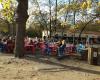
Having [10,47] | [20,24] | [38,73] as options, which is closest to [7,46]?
[10,47]

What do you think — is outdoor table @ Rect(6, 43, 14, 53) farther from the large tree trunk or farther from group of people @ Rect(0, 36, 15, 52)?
the large tree trunk

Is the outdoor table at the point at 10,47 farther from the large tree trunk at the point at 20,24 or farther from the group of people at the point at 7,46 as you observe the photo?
the large tree trunk at the point at 20,24

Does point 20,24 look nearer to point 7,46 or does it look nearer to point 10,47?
point 10,47

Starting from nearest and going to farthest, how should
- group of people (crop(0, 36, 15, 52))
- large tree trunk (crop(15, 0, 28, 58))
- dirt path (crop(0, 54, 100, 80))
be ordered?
dirt path (crop(0, 54, 100, 80)) → large tree trunk (crop(15, 0, 28, 58)) → group of people (crop(0, 36, 15, 52))

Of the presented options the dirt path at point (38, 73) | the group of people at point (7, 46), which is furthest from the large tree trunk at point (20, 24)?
the group of people at point (7, 46)

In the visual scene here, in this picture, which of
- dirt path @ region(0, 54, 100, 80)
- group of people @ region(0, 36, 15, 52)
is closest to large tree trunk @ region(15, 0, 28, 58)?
dirt path @ region(0, 54, 100, 80)

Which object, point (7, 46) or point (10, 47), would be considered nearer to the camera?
point (10, 47)

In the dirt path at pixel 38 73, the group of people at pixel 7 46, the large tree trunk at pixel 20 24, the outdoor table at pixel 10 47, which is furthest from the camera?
the group of people at pixel 7 46

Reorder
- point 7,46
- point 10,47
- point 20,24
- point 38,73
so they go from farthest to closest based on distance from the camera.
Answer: point 7,46
point 10,47
point 20,24
point 38,73

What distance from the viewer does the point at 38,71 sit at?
17.0 meters

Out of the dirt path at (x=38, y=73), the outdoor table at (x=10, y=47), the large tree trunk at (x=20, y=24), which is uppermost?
the large tree trunk at (x=20, y=24)

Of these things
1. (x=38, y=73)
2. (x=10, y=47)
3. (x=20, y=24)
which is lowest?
(x=38, y=73)

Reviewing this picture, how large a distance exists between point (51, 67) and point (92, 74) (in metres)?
2.75

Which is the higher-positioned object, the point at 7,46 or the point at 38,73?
the point at 7,46
